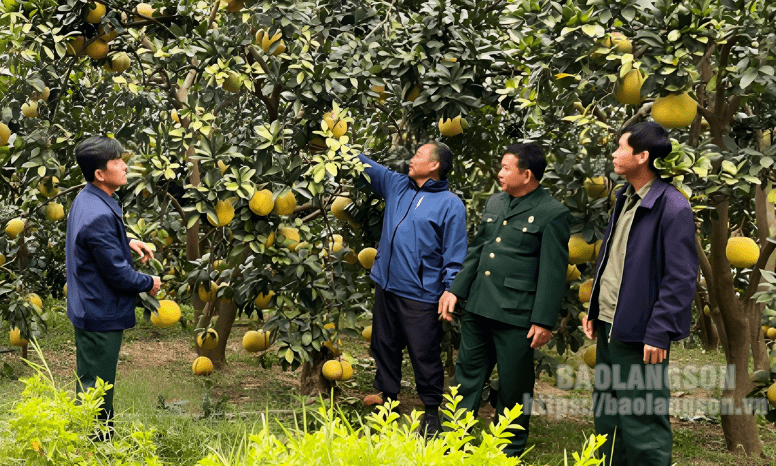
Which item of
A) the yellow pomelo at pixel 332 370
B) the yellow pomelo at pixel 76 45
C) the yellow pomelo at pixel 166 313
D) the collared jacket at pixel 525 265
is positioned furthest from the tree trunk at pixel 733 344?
the yellow pomelo at pixel 76 45

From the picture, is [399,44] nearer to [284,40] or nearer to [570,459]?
[284,40]

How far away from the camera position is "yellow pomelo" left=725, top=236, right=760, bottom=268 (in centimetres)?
381

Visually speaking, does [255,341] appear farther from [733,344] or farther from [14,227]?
[733,344]

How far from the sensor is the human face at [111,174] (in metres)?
3.10

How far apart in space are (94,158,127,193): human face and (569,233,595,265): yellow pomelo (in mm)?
2091

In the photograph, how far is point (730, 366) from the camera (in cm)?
437

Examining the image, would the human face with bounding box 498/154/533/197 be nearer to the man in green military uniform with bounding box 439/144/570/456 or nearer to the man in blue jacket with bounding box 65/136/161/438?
the man in green military uniform with bounding box 439/144/570/456

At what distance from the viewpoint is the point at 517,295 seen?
3.30 metres

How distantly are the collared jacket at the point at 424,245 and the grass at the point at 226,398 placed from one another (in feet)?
2.67

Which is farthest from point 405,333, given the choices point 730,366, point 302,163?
point 730,366

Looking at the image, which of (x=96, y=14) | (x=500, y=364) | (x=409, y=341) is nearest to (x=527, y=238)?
(x=500, y=364)

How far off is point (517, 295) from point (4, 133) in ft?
9.06

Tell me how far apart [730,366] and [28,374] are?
16.5ft

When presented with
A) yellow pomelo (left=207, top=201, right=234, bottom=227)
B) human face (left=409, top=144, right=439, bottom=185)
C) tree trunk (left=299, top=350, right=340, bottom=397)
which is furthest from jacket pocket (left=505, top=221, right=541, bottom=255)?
tree trunk (left=299, top=350, right=340, bottom=397)
